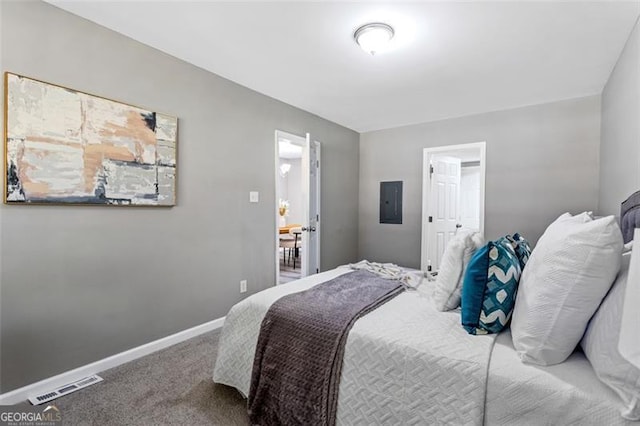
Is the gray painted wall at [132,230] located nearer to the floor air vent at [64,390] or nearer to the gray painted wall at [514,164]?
the floor air vent at [64,390]

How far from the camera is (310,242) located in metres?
3.99

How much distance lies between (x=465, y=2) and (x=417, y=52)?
0.63m

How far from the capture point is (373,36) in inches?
88.4

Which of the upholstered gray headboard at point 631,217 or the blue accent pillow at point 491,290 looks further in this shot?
the upholstered gray headboard at point 631,217

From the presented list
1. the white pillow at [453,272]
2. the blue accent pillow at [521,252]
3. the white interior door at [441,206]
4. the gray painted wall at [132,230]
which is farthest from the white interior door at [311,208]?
the blue accent pillow at [521,252]

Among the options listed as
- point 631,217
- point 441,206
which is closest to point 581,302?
point 631,217

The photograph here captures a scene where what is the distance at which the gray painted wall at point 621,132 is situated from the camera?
2168 millimetres

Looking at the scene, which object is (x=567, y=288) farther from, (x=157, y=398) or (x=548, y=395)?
(x=157, y=398)

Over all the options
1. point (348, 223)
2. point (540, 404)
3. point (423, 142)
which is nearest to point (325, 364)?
point (540, 404)

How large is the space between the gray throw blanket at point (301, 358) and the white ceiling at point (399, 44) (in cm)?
190

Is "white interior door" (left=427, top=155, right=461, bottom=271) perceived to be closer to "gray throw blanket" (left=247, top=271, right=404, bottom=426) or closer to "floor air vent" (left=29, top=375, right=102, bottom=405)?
"gray throw blanket" (left=247, top=271, right=404, bottom=426)

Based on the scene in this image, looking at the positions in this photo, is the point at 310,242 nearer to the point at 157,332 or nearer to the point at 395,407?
the point at 157,332

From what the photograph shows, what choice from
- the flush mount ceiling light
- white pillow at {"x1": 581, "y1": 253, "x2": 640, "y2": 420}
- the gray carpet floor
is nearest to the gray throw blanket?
the gray carpet floor

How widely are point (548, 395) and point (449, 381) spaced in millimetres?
328
